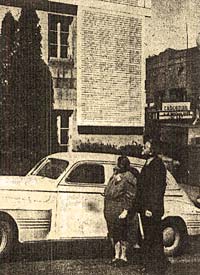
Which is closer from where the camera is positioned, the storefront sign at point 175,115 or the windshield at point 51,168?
the windshield at point 51,168

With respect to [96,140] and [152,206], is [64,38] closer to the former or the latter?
[96,140]

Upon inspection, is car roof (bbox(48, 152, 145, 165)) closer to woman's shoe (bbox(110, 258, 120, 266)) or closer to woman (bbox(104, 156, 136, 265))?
woman (bbox(104, 156, 136, 265))

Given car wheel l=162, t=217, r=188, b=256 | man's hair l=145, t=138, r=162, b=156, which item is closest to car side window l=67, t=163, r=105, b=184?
man's hair l=145, t=138, r=162, b=156

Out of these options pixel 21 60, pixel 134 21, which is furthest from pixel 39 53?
pixel 134 21

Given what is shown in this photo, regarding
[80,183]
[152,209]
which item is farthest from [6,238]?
[152,209]

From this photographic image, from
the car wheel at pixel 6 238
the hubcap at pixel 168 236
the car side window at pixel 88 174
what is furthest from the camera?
the hubcap at pixel 168 236

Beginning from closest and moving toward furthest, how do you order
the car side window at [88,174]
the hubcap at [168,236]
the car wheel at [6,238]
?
the car wheel at [6,238] → the car side window at [88,174] → the hubcap at [168,236]

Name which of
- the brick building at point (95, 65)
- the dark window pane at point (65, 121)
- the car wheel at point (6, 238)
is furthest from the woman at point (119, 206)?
the car wheel at point (6, 238)

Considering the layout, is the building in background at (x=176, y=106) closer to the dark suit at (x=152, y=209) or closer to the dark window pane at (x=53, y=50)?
the dark suit at (x=152, y=209)
